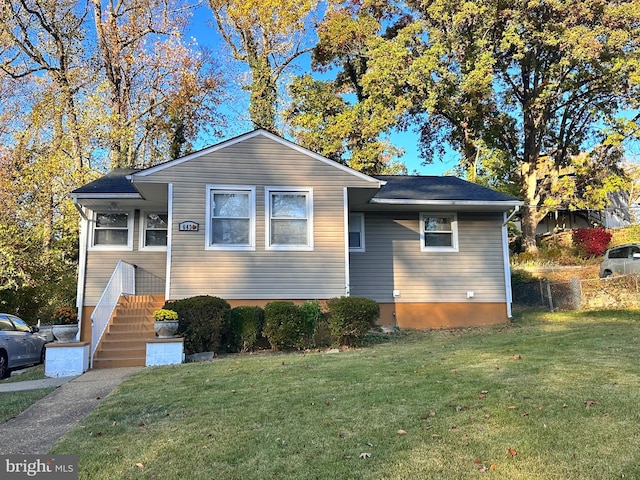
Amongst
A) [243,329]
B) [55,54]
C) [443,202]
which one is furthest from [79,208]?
[55,54]

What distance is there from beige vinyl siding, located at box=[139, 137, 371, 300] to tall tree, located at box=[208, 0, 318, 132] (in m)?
14.6

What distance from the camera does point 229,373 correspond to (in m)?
7.23

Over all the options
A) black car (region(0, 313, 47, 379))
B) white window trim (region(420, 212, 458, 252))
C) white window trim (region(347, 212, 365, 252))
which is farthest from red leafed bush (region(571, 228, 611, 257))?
black car (region(0, 313, 47, 379))

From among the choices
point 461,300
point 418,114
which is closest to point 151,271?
point 461,300

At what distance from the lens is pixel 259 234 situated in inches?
443

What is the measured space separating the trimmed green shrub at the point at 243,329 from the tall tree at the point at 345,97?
51.9 ft

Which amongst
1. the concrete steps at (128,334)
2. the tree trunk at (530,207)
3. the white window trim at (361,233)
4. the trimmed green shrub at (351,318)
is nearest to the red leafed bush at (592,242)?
the tree trunk at (530,207)

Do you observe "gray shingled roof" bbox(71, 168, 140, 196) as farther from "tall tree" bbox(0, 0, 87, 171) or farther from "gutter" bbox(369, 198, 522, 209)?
"tall tree" bbox(0, 0, 87, 171)

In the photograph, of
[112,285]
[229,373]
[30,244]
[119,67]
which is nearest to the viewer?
[229,373]

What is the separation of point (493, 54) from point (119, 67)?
18.5m

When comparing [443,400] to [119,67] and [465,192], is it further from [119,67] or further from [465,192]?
[119,67]

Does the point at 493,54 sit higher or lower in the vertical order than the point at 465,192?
higher

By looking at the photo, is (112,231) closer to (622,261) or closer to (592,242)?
(622,261)

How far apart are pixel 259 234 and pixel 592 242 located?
61.0ft
